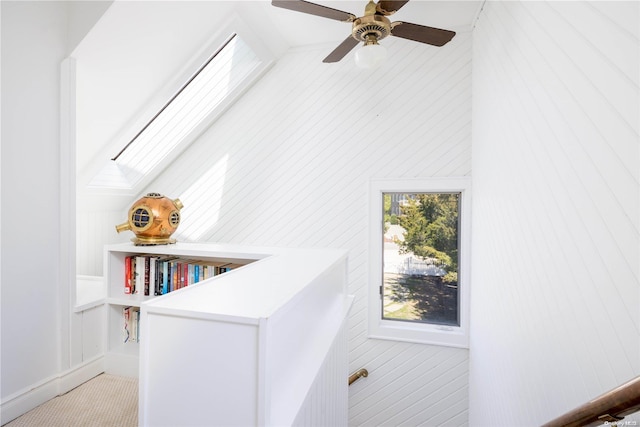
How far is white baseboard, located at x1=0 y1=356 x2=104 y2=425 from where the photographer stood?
1644mm

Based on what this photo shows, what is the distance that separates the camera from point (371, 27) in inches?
64.0

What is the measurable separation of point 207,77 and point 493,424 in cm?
314

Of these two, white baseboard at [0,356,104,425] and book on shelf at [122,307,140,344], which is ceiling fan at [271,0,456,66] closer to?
book on shelf at [122,307,140,344]

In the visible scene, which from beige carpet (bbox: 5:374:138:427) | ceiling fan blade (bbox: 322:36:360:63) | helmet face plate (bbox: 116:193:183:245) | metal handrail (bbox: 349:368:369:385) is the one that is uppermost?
ceiling fan blade (bbox: 322:36:360:63)

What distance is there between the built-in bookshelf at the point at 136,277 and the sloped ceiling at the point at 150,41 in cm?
80

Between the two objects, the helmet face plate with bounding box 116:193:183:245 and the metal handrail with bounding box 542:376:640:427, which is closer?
the metal handrail with bounding box 542:376:640:427

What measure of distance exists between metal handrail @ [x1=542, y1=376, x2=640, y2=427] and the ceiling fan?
1.48m

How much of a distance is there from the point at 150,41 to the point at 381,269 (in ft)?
7.49

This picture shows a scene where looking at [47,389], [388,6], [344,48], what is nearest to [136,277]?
[47,389]

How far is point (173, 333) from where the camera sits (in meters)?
0.88

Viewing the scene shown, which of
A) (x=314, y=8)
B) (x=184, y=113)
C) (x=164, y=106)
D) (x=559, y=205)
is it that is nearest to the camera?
(x=559, y=205)

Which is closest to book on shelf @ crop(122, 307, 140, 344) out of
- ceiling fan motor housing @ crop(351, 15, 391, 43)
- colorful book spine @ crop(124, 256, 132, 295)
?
colorful book spine @ crop(124, 256, 132, 295)

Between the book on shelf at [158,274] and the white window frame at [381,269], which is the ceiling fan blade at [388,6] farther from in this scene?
the book on shelf at [158,274]

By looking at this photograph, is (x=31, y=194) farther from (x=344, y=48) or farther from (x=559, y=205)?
(x=559, y=205)
